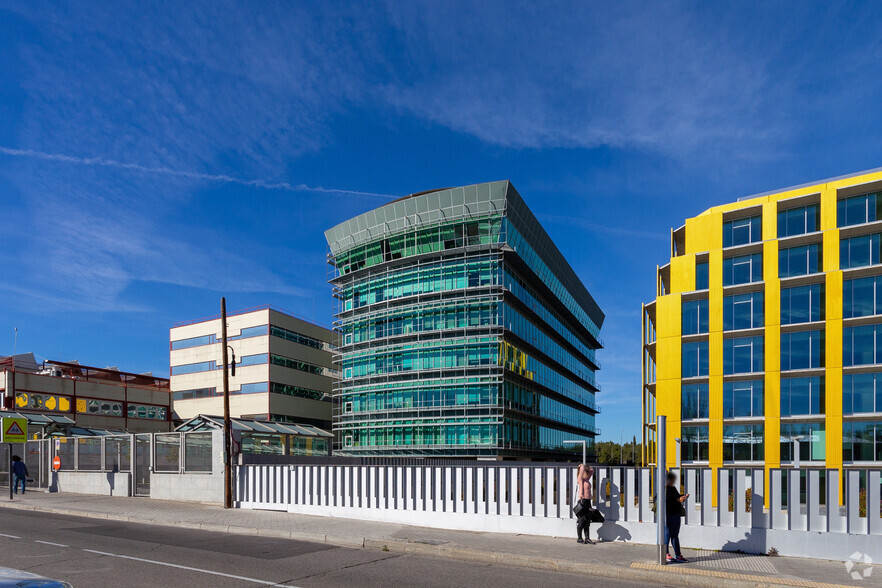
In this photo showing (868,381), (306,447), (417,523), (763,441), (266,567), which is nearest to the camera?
(266,567)

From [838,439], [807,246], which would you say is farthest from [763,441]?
[807,246]

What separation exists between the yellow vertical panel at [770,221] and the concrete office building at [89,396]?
49.0 m

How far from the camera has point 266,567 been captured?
1191cm

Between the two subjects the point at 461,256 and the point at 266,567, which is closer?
the point at 266,567

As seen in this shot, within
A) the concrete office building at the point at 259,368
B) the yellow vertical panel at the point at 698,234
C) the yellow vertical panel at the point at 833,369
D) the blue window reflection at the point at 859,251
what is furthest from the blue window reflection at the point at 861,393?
the concrete office building at the point at 259,368

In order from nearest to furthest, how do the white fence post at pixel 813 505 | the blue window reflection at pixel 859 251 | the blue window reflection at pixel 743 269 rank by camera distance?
1. the white fence post at pixel 813 505
2. the blue window reflection at pixel 859 251
3. the blue window reflection at pixel 743 269

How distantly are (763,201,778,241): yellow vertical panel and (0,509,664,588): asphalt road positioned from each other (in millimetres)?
34980

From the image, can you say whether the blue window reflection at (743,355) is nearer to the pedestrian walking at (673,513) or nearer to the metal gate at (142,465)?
the pedestrian walking at (673,513)

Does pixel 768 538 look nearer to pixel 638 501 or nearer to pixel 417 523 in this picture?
pixel 638 501

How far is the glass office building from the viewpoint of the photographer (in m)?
56.2

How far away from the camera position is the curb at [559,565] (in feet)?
34.6

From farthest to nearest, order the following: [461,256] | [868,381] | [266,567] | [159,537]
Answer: [461,256] → [868,381] → [159,537] → [266,567]

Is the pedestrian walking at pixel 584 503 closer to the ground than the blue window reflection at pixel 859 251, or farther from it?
closer to the ground

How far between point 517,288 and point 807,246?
25.6 metres
